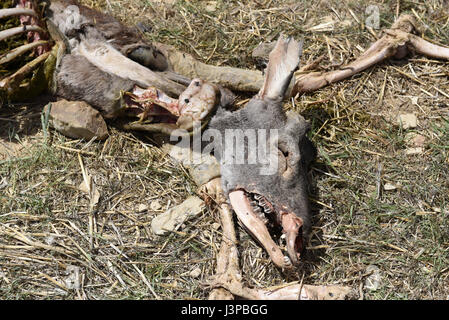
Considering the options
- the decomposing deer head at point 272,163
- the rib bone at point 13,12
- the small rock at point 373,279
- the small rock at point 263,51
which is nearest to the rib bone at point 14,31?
the rib bone at point 13,12

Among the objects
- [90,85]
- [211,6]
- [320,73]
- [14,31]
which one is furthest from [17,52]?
[320,73]

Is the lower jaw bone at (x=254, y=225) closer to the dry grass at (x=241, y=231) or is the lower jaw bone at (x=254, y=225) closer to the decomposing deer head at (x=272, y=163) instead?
the decomposing deer head at (x=272, y=163)

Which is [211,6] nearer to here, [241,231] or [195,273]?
→ [241,231]

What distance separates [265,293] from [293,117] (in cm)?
102

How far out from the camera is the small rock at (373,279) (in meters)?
3.15

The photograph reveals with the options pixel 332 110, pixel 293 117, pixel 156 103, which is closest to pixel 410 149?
pixel 332 110

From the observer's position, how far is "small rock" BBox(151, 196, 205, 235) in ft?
11.1

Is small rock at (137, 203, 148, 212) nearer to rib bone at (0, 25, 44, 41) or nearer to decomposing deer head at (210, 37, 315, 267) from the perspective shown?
decomposing deer head at (210, 37, 315, 267)

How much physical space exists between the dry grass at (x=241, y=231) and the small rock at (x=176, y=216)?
1.9 inches

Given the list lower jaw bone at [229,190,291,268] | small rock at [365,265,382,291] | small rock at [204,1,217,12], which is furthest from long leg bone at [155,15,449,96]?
small rock at [365,265,382,291]

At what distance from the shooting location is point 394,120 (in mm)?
3863

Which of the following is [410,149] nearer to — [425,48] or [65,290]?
[425,48]

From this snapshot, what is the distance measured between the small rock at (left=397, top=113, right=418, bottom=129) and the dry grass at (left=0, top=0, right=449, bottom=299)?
1.6 inches

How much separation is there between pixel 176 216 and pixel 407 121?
163 cm
